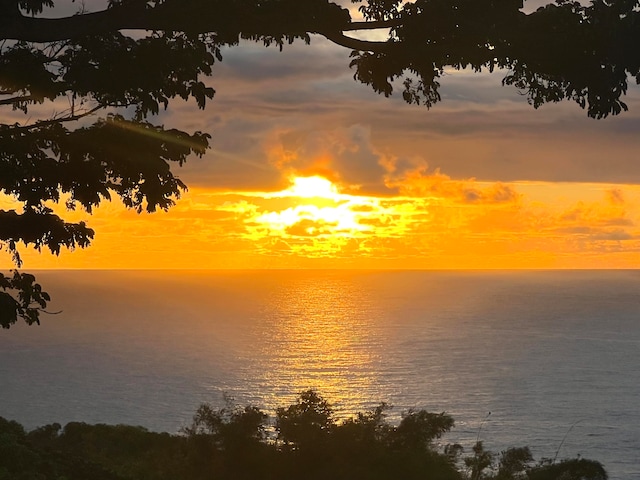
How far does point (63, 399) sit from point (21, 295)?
96087 mm

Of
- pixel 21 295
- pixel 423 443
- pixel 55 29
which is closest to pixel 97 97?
pixel 55 29

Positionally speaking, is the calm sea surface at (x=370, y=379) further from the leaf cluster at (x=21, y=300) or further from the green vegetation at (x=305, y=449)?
the leaf cluster at (x=21, y=300)

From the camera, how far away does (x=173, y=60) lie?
540 inches

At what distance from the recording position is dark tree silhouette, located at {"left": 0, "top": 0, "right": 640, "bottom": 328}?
44.2 ft

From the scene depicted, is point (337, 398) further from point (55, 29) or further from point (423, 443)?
point (55, 29)

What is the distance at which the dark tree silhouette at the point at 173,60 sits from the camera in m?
13.5

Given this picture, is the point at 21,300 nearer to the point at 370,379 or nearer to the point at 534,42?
the point at 534,42

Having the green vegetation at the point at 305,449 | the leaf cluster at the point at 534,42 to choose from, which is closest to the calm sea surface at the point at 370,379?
the green vegetation at the point at 305,449

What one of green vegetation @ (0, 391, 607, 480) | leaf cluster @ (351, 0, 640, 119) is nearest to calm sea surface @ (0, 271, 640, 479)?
green vegetation @ (0, 391, 607, 480)

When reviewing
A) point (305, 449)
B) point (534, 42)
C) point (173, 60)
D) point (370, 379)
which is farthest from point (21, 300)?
point (370, 379)

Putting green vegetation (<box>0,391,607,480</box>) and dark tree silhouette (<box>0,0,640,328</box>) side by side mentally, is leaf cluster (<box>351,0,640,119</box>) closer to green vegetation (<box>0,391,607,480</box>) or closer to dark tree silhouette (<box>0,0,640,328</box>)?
dark tree silhouette (<box>0,0,640,328</box>)

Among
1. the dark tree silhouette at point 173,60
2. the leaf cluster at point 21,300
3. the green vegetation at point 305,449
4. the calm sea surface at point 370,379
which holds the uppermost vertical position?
the dark tree silhouette at point 173,60

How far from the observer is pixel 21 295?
52.7ft

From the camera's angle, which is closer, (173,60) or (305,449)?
(173,60)
